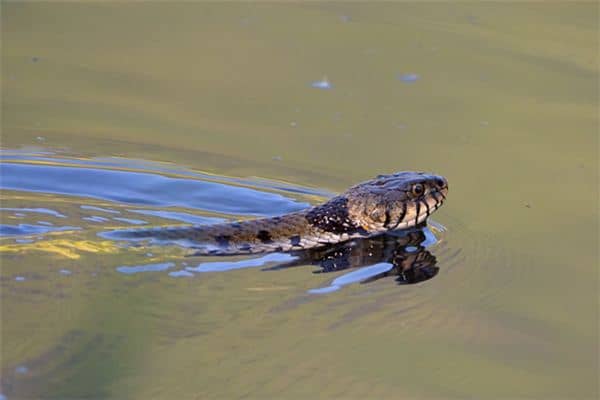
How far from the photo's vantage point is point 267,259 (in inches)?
253

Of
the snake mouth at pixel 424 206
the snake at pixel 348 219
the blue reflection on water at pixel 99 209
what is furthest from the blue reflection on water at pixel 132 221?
the snake mouth at pixel 424 206

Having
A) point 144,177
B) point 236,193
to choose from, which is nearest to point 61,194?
point 144,177

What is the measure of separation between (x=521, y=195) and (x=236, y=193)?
6.99ft

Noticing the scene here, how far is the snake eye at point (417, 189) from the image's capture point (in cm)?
710

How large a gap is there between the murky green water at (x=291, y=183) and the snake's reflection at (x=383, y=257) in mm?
157

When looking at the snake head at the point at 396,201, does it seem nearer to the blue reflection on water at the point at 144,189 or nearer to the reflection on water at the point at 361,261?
the reflection on water at the point at 361,261

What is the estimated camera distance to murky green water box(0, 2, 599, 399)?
4.97 m

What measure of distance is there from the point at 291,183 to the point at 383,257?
4.45 ft

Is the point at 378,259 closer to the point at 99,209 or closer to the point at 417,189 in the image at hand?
the point at 417,189

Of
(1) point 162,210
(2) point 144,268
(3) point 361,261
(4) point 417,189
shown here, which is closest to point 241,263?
(2) point 144,268

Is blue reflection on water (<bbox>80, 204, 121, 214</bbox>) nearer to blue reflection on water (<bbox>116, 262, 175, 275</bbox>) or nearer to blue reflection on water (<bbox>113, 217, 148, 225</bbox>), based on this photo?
blue reflection on water (<bbox>113, 217, 148, 225</bbox>)

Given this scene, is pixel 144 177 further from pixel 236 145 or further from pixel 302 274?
pixel 302 274

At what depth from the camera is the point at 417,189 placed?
279 inches

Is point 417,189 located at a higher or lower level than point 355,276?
higher
